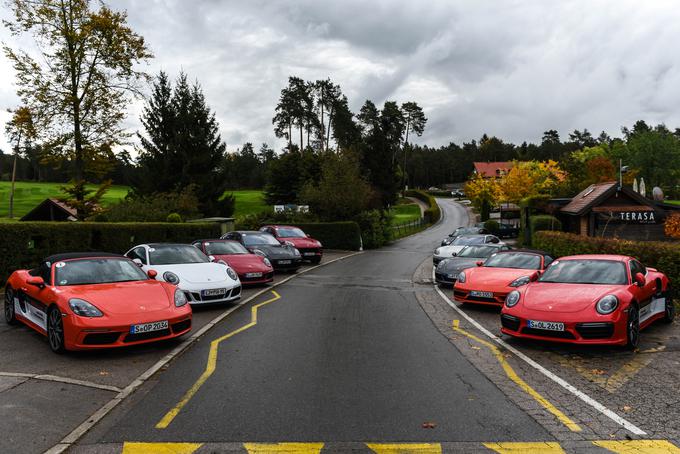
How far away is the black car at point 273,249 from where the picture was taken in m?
19.3

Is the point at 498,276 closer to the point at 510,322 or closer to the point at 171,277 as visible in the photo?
the point at 510,322

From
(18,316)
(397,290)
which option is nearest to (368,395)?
(18,316)

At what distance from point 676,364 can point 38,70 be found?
2728cm

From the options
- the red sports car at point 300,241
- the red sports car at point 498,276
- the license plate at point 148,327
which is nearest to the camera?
the license plate at point 148,327

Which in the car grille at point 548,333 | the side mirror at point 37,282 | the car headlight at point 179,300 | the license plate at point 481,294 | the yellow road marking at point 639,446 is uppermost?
the side mirror at point 37,282

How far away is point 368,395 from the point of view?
18.5 feet

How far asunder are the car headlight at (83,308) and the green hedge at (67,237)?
857 cm

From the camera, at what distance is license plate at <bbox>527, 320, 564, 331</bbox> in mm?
7598

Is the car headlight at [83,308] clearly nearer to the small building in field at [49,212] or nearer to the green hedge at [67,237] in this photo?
the green hedge at [67,237]

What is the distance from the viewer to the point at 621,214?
87.9ft

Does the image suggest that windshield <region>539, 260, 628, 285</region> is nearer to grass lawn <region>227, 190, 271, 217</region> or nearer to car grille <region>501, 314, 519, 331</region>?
car grille <region>501, 314, 519, 331</region>

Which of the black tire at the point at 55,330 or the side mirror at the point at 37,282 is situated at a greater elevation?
the side mirror at the point at 37,282

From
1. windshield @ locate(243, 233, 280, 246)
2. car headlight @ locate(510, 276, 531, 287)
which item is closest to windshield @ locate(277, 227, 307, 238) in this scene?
windshield @ locate(243, 233, 280, 246)

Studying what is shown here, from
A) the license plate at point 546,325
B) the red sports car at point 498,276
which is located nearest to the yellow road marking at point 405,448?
the license plate at point 546,325
